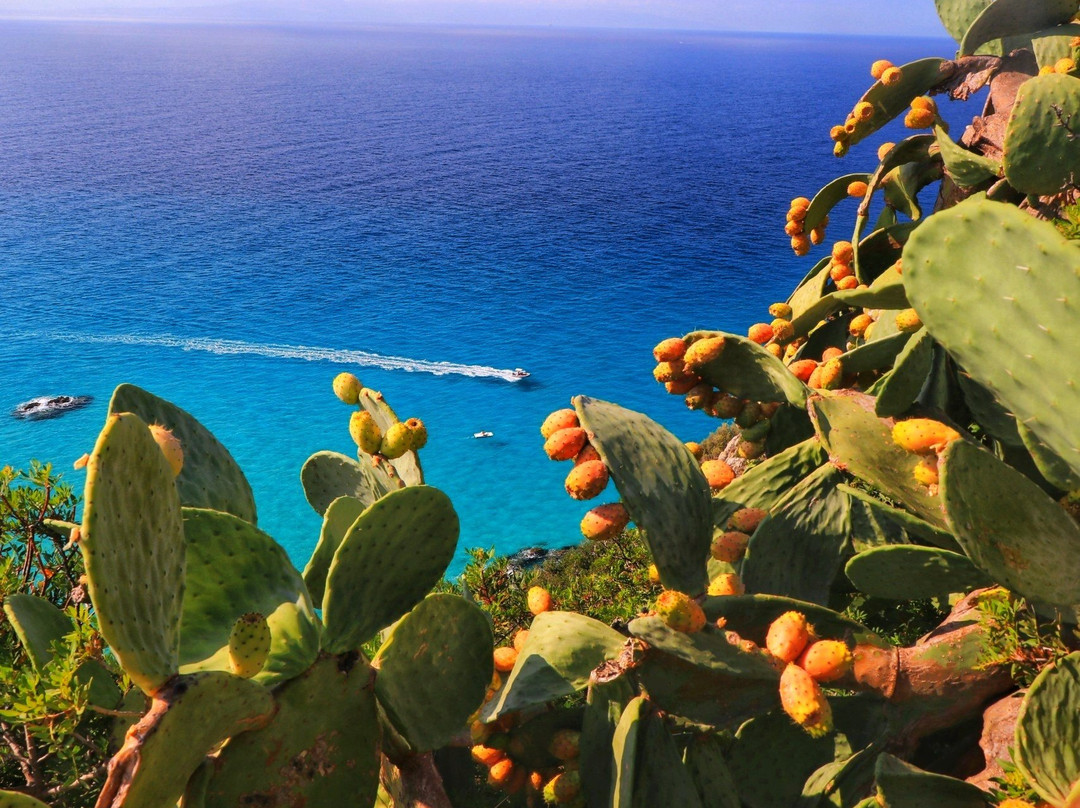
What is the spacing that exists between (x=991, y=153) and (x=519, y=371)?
19.6 m

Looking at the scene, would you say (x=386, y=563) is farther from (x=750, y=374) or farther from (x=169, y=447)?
(x=750, y=374)

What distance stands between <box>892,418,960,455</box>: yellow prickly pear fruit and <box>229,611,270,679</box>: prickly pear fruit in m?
1.26

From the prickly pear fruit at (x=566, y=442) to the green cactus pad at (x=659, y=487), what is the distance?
32 mm

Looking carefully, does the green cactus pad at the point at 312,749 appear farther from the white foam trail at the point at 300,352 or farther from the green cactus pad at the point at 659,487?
the white foam trail at the point at 300,352

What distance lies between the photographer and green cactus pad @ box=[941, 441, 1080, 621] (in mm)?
1682

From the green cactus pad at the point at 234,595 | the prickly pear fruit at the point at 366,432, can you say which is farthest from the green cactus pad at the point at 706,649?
the prickly pear fruit at the point at 366,432

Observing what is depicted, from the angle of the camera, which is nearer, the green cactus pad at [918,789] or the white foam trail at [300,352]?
the green cactus pad at [918,789]

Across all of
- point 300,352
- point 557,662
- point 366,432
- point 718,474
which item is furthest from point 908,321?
point 300,352

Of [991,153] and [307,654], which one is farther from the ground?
[991,153]

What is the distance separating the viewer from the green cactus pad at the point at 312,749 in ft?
4.98

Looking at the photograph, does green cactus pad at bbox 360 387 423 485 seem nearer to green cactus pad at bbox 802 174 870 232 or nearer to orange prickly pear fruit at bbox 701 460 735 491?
orange prickly pear fruit at bbox 701 460 735 491

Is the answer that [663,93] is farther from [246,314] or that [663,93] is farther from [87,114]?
[246,314]

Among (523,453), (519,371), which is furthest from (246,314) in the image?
(523,453)

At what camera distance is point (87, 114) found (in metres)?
61.9
